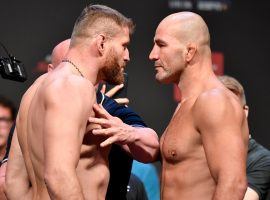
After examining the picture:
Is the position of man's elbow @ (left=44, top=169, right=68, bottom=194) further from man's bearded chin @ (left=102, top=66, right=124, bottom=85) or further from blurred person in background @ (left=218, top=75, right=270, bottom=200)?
blurred person in background @ (left=218, top=75, right=270, bottom=200)

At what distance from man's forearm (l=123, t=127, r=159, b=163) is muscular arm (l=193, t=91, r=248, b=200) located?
30 centimetres

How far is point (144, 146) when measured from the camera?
285cm

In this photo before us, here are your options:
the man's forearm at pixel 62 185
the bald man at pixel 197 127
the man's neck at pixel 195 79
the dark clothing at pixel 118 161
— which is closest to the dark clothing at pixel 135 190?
the dark clothing at pixel 118 161

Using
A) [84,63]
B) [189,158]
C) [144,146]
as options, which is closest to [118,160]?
[144,146]

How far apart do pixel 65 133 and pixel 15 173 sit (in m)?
0.56

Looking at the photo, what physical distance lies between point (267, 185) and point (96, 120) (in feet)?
4.52

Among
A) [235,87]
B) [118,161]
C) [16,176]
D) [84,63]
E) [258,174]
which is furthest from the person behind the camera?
[235,87]

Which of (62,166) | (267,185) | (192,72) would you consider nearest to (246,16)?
(267,185)

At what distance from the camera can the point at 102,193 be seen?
8.70 ft

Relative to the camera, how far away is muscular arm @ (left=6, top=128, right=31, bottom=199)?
2.79 m

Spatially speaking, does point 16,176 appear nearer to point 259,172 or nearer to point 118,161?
point 118,161

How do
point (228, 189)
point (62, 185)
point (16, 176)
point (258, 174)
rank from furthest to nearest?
point (258, 174) → point (16, 176) → point (228, 189) → point (62, 185)

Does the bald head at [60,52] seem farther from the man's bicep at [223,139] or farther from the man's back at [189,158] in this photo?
the man's bicep at [223,139]

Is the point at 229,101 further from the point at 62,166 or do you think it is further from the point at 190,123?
the point at 62,166
